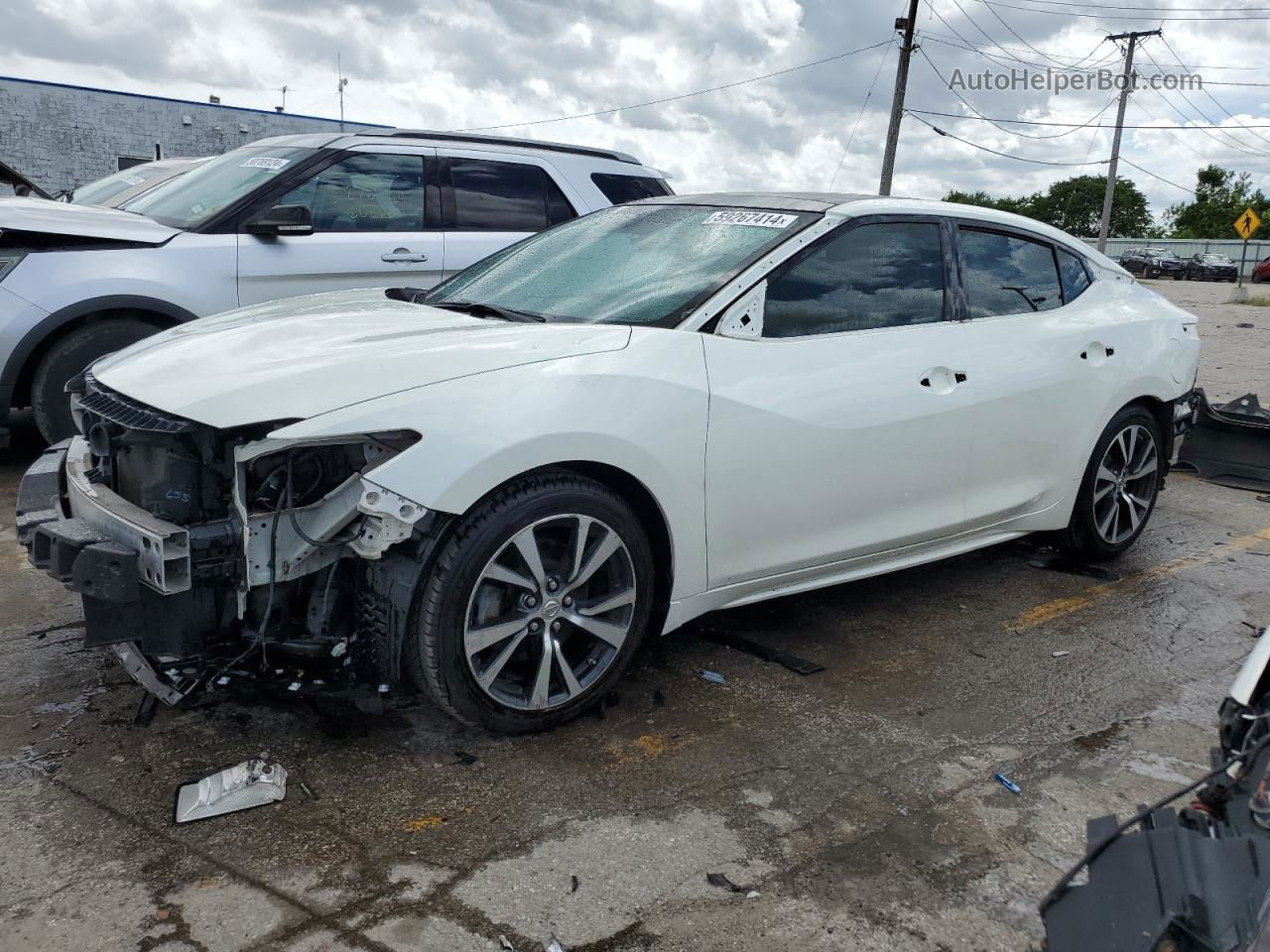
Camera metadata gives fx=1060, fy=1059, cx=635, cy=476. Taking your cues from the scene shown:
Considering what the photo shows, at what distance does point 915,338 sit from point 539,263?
4.88 ft

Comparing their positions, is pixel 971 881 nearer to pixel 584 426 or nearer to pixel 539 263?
pixel 584 426

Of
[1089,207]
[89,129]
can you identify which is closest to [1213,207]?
[1089,207]

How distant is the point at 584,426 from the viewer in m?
3.08

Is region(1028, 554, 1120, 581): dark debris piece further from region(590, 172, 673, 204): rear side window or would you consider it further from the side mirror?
the side mirror

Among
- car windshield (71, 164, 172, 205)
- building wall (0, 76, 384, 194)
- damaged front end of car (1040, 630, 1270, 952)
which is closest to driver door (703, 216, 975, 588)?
damaged front end of car (1040, 630, 1270, 952)

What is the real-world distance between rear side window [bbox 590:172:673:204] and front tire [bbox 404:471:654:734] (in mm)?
4755

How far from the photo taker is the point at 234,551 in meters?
2.81

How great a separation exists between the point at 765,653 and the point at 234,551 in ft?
6.66

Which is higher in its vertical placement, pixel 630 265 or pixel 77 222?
pixel 77 222

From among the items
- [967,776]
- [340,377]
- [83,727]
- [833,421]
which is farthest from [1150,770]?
[83,727]

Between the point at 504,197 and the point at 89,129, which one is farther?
the point at 89,129

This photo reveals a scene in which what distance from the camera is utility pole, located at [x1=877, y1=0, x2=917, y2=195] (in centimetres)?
Result: 2422

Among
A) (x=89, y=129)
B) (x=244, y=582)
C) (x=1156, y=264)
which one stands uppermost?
(x=89, y=129)

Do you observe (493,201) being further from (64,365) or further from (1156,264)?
(1156,264)
